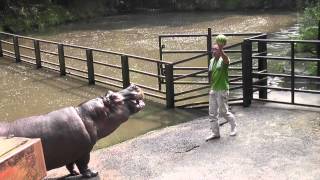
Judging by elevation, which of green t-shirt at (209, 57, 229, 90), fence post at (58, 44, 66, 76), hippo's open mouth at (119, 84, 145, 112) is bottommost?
fence post at (58, 44, 66, 76)

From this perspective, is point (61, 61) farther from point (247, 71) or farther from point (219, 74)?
point (219, 74)

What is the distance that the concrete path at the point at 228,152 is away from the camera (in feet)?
22.4

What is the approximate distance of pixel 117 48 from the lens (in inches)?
790

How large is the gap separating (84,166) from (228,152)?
6.52 ft

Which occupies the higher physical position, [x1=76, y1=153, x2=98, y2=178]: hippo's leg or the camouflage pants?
the camouflage pants

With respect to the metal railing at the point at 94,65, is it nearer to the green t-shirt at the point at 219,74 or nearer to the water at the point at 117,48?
the water at the point at 117,48

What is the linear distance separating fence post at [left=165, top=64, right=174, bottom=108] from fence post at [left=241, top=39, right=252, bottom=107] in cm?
149

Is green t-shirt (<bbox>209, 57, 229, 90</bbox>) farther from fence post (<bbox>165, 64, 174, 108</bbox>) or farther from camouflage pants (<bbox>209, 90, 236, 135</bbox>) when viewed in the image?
fence post (<bbox>165, 64, 174, 108</bbox>)

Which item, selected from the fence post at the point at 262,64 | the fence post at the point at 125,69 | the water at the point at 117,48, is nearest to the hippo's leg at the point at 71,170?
the water at the point at 117,48

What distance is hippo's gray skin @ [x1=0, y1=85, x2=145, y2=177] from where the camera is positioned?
6.55 m

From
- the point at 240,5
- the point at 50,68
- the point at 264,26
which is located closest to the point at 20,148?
the point at 50,68

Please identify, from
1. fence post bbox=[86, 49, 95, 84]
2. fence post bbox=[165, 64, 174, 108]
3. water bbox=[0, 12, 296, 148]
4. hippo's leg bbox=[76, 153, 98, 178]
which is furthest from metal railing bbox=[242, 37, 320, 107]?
fence post bbox=[86, 49, 95, 84]

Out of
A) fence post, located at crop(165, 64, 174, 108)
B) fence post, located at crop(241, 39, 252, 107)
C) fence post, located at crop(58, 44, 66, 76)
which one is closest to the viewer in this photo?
fence post, located at crop(241, 39, 252, 107)

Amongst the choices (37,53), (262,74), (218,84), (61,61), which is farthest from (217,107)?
(37,53)
